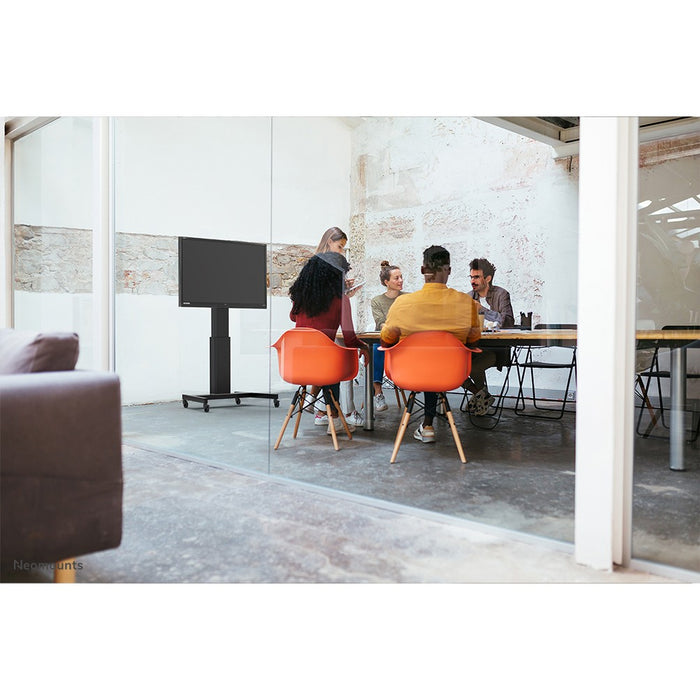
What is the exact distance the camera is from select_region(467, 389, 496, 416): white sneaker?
486cm

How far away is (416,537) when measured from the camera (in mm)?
2900

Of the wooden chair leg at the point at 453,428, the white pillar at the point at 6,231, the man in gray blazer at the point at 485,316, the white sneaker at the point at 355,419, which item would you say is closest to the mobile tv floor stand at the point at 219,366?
the white sneaker at the point at 355,419

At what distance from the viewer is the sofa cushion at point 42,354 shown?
2.28m

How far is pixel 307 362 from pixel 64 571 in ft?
7.54

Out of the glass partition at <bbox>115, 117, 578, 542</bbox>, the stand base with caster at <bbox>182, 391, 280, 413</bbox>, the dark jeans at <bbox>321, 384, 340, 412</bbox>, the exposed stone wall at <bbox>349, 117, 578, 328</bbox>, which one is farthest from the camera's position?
the exposed stone wall at <bbox>349, 117, 578, 328</bbox>

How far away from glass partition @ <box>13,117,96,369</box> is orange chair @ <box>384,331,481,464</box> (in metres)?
2.55

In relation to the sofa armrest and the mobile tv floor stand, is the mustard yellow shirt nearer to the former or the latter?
the mobile tv floor stand

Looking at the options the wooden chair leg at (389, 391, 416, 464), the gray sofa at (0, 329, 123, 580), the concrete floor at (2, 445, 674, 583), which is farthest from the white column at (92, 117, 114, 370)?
the gray sofa at (0, 329, 123, 580)

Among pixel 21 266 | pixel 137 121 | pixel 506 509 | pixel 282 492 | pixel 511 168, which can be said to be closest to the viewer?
pixel 506 509

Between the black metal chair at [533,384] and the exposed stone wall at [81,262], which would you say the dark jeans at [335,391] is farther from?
the exposed stone wall at [81,262]

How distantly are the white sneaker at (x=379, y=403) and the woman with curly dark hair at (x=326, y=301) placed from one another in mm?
302
